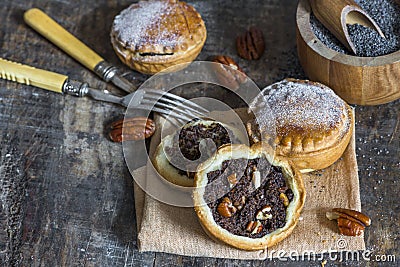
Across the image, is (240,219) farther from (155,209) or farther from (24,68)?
(24,68)

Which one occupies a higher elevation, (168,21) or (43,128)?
(168,21)

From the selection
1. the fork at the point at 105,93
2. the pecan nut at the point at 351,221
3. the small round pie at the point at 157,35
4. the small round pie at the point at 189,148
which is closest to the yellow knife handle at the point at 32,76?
the fork at the point at 105,93

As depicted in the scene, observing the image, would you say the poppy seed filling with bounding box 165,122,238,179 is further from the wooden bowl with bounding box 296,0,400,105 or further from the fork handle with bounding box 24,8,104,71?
the fork handle with bounding box 24,8,104,71

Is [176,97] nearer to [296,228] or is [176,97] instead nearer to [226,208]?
[226,208]

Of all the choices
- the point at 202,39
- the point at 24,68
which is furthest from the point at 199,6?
the point at 24,68

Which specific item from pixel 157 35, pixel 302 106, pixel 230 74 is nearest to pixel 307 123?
pixel 302 106

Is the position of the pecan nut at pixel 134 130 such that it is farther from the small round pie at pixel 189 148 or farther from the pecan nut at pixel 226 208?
the pecan nut at pixel 226 208
